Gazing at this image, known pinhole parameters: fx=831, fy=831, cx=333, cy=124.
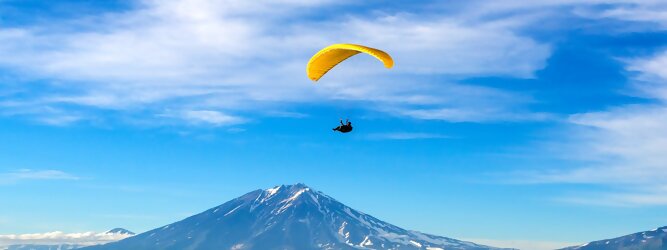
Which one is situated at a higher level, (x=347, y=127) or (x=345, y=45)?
(x=345, y=45)

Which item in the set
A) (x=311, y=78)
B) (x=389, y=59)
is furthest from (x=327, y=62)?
(x=389, y=59)

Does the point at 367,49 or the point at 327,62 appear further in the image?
the point at 327,62

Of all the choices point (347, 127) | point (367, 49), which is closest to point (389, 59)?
point (367, 49)

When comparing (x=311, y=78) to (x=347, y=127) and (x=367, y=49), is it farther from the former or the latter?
(x=367, y=49)

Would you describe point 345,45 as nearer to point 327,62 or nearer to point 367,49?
point 367,49
